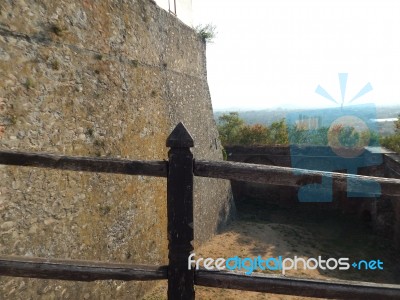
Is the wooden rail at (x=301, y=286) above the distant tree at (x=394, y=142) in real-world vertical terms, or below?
below

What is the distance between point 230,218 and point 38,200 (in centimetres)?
948

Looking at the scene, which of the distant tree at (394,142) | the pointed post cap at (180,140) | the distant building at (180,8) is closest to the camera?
the pointed post cap at (180,140)

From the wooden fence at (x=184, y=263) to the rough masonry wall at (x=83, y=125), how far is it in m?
1.85

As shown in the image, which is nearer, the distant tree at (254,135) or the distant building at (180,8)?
the distant building at (180,8)

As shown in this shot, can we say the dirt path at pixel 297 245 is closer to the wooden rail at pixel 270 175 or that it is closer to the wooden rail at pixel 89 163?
the wooden rail at pixel 89 163

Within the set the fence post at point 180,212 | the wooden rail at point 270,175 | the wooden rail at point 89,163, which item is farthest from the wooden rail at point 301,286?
the wooden rail at point 89,163

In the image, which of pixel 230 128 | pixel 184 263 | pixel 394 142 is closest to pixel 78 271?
pixel 184 263

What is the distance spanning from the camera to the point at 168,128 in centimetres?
788

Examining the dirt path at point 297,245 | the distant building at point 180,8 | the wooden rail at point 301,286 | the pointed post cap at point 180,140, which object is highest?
the distant building at point 180,8

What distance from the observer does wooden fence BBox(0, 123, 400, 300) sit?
2.02m

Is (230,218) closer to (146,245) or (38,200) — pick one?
(146,245)

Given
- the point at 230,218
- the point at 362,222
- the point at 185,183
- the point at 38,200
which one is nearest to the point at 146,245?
the point at 38,200

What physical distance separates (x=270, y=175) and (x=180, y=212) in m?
0.71

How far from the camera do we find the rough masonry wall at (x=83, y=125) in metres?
3.63
